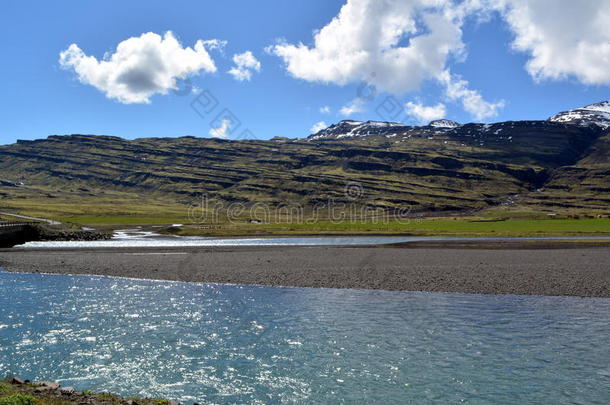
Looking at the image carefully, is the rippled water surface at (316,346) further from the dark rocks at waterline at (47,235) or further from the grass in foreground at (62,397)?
the dark rocks at waterline at (47,235)

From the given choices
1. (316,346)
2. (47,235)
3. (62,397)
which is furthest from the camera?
(47,235)

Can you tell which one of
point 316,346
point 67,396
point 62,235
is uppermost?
point 62,235

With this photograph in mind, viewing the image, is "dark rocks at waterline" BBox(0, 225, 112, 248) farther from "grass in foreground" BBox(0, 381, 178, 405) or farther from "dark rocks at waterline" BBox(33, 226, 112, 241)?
"grass in foreground" BBox(0, 381, 178, 405)

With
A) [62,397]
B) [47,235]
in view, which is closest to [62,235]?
[47,235]

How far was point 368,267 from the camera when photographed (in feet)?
167

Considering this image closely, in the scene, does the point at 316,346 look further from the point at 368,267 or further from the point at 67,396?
the point at 368,267

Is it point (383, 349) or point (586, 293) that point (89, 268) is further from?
point (586, 293)

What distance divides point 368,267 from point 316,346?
28786mm

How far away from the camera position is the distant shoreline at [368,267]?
40094 mm

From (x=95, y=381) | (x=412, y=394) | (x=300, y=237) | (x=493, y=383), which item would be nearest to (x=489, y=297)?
(x=493, y=383)

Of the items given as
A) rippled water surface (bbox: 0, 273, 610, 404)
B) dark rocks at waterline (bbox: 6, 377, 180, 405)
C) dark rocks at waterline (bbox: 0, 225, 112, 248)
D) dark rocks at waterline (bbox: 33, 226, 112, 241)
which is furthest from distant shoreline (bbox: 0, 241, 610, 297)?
dark rocks at waterline (bbox: 6, 377, 180, 405)

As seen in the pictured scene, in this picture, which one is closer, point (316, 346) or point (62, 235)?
point (316, 346)

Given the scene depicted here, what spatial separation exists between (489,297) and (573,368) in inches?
615

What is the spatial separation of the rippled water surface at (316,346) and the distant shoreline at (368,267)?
5.34m
